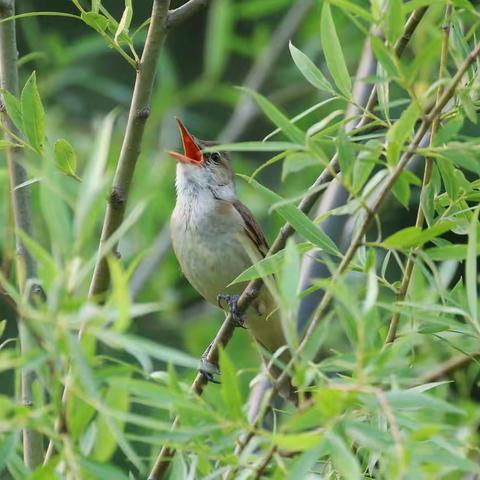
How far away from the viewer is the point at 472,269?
6.44ft

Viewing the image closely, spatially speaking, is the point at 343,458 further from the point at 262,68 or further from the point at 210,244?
the point at 262,68

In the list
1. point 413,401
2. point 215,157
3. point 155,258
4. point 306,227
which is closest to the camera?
point 413,401

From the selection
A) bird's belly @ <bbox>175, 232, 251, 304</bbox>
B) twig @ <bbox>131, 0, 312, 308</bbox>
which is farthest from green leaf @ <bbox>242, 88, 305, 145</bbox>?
twig @ <bbox>131, 0, 312, 308</bbox>

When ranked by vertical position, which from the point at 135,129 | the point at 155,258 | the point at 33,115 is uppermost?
the point at 33,115

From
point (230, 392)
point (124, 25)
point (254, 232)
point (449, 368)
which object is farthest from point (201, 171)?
point (230, 392)

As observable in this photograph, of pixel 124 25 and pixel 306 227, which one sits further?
pixel 124 25

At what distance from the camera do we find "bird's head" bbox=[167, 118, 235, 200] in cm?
459

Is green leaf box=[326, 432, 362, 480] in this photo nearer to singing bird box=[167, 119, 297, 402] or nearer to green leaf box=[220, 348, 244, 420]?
green leaf box=[220, 348, 244, 420]

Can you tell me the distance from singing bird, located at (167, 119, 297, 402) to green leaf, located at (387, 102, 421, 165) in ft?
7.51

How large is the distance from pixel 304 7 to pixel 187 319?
215cm

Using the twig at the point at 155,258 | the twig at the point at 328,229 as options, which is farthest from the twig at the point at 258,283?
the twig at the point at 155,258

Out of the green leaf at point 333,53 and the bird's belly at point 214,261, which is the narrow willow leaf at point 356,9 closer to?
the green leaf at point 333,53

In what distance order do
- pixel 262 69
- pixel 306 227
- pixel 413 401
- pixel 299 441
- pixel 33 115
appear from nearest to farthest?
1. pixel 299 441
2. pixel 413 401
3. pixel 306 227
4. pixel 33 115
5. pixel 262 69

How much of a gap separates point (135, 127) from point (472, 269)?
1.07 metres
